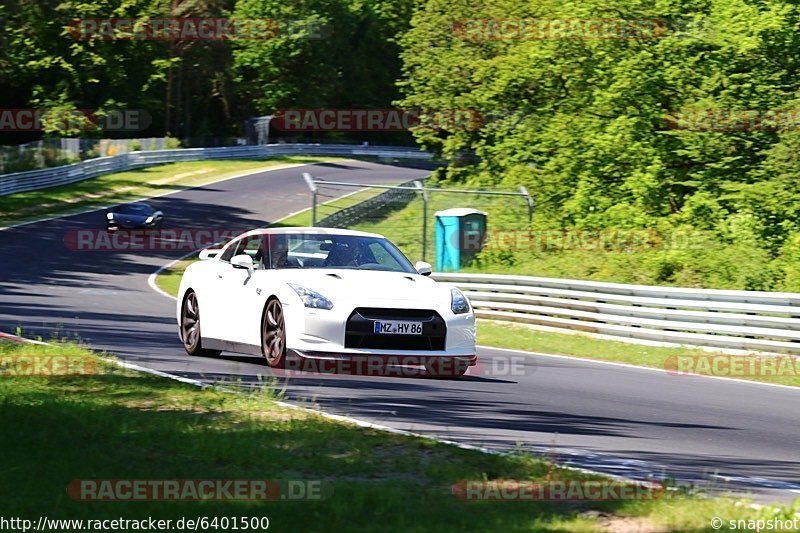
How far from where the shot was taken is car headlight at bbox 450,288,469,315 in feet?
38.6

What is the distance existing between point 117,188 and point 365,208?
99.2 ft

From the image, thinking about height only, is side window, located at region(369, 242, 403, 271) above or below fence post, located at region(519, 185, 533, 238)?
above

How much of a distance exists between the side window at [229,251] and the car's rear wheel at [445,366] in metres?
3.01

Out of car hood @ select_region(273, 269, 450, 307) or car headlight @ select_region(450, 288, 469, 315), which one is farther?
car headlight @ select_region(450, 288, 469, 315)

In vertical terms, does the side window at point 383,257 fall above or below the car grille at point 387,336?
above

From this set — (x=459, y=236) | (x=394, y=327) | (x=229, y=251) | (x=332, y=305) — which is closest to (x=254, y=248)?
(x=229, y=251)

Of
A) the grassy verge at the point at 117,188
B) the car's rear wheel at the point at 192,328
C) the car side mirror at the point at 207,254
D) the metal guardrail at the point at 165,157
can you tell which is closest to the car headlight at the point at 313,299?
the car's rear wheel at the point at 192,328

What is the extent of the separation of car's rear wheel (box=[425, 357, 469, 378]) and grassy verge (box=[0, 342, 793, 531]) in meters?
2.18

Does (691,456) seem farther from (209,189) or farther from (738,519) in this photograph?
(209,189)

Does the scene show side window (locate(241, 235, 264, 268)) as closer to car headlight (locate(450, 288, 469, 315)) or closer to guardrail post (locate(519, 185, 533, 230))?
car headlight (locate(450, 288, 469, 315))

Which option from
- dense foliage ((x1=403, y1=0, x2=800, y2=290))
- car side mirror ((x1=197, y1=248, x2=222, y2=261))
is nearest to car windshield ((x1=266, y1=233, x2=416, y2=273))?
car side mirror ((x1=197, y1=248, x2=222, y2=261))

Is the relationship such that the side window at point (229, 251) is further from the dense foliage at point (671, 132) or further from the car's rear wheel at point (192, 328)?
the dense foliage at point (671, 132)

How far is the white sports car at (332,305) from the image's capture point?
11.4m

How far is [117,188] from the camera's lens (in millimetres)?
57125
